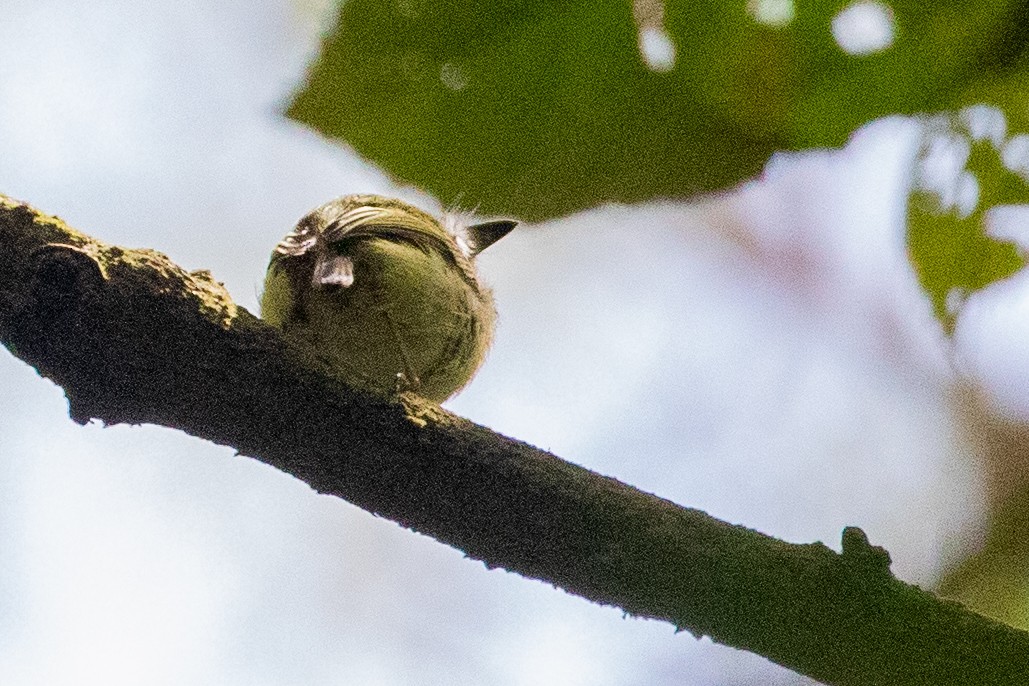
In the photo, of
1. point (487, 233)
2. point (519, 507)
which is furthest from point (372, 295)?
point (487, 233)

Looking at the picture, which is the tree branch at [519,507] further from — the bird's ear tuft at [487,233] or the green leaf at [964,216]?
the bird's ear tuft at [487,233]

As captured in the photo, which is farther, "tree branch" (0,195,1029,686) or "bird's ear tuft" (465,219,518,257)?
"bird's ear tuft" (465,219,518,257)

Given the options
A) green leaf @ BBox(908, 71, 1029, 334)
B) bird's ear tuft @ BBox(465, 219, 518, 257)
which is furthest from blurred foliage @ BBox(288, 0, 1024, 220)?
bird's ear tuft @ BBox(465, 219, 518, 257)

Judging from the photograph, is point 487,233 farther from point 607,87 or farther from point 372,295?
point 607,87

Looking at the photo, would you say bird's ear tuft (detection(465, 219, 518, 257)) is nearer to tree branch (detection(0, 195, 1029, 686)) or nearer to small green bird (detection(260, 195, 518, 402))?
small green bird (detection(260, 195, 518, 402))

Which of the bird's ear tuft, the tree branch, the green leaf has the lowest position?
the tree branch
